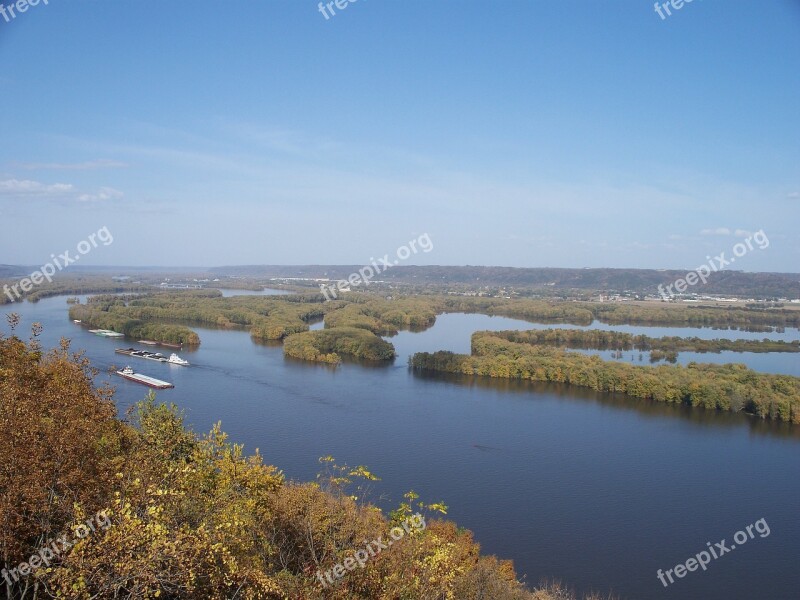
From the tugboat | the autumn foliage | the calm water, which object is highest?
the autumn foliage

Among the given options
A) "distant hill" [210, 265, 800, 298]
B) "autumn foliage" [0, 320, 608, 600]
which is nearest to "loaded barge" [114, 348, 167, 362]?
"autumn foliage" [0, 320, 608, 600]

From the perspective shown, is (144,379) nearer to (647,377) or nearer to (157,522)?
(647,377)

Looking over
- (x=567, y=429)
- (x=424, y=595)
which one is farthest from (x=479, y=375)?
(x=424, y=595)

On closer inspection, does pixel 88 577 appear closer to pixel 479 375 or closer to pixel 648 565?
pixel 648 565

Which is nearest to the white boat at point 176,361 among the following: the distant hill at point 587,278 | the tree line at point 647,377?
the tree line at point 647,377

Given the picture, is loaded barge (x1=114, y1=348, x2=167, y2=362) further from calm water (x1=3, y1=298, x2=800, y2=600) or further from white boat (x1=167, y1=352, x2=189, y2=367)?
calm water (x1=3, y1=298, x2=800, y2=600)
